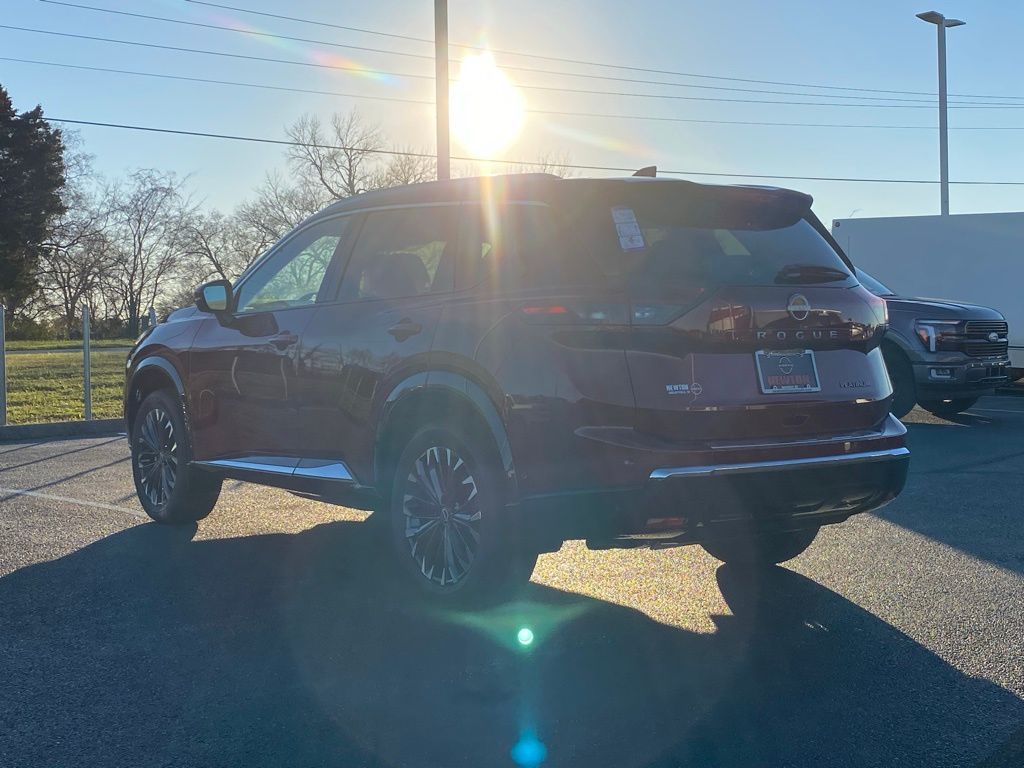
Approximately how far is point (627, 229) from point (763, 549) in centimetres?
201

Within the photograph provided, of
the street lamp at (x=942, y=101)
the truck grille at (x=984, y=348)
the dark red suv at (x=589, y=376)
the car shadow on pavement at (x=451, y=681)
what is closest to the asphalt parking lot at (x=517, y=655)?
the car shadow on pavement at (x=451, y=681)

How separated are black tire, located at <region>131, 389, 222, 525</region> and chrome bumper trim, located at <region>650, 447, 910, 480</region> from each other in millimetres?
3279

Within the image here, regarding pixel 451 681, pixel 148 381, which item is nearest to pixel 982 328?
pixel 148 381

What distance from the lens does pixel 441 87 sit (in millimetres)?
17188

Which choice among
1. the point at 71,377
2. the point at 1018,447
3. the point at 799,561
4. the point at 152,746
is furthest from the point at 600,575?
the point at 71,377

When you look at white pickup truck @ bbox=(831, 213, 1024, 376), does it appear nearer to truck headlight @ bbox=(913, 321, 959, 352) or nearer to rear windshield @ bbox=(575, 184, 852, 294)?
truck headlight @ bbox=(913, 321, 959, 352)

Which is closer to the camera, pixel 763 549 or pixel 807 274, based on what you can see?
pixel 807 274

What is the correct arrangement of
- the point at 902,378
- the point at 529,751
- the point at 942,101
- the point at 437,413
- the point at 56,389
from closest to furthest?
the point at 529,751, the point at 437,413, the point at 902,378, the point at 56,389, the point at 942,101

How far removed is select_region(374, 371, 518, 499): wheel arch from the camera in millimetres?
3854

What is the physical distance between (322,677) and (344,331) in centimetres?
175

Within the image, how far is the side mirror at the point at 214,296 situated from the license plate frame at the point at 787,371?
126 inches

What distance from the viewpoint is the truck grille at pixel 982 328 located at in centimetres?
1152

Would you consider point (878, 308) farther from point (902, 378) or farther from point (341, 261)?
point (902, 378)

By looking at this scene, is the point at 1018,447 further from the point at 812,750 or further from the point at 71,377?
the point at 71,377
